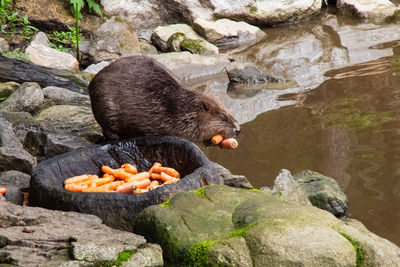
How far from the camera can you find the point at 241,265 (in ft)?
10.7

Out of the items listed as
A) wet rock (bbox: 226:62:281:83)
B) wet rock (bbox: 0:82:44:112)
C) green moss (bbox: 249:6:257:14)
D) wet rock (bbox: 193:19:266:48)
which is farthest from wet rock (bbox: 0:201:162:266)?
green moss (bbox: 249:6:257:14)

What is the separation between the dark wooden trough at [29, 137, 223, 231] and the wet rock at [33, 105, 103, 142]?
1.23m

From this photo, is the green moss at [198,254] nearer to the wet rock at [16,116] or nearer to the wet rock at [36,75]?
the wet rock at [16,116]

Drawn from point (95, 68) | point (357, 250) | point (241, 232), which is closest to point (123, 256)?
point (241, 232)

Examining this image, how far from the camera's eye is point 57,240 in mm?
3336

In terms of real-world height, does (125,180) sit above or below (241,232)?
below

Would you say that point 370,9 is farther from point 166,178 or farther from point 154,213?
point 154,213

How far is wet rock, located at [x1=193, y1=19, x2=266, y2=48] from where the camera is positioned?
1334 cm

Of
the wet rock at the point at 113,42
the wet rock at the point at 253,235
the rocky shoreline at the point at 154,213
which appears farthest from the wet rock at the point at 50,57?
the wet rock at the point at 253,235

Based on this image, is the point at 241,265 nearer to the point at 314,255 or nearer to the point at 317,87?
the point at 314,255

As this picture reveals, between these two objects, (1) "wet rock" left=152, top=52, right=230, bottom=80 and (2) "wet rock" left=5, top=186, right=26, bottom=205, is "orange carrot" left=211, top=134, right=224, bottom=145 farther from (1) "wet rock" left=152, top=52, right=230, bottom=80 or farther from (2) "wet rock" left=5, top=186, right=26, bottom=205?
(1) "wet rock" left=152, top=52, right=230, bottom=80

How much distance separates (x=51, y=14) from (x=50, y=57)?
104 inches

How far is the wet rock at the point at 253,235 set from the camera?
328cm

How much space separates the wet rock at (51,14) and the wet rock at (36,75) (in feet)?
13.3
